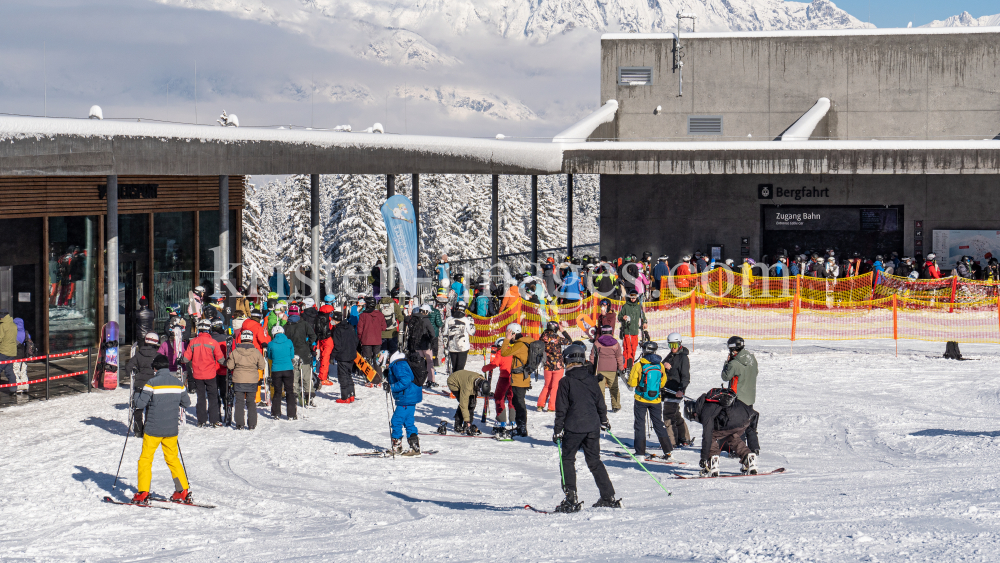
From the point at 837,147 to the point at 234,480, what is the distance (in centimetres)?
2285

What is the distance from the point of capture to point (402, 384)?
40.5 feet

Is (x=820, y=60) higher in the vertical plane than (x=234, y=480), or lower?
higher

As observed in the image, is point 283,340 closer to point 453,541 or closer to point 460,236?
point 453,541

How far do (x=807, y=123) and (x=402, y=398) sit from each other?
23.6 m

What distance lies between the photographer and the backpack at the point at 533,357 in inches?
536

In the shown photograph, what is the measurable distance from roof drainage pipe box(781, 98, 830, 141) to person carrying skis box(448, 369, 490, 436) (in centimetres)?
1934

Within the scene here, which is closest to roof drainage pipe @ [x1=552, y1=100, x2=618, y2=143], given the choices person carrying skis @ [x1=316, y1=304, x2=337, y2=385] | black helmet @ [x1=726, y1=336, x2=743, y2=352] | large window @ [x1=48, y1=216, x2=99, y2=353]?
person carrying skis @ [x1=316, y1=304, x2=337, y2=385]

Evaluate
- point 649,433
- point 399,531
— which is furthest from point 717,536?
point 649,433

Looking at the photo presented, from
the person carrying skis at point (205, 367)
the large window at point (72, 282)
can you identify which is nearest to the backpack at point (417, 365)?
the person carrying skis at point (205, 367)

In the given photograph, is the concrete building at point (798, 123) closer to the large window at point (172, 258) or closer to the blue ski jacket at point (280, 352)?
the large window at point (172, 258)

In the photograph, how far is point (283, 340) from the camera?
14.4m

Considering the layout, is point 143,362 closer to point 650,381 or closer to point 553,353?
point 553,353

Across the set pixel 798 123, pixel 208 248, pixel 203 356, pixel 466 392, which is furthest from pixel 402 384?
pixel 798 123

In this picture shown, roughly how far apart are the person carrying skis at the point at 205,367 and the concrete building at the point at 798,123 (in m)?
20.8
